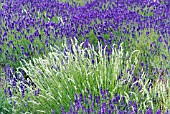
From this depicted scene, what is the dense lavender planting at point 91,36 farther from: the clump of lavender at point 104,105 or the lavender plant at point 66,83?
the clump of lavender at point 104,105

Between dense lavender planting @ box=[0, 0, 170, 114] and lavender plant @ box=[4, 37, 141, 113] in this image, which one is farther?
dense lavender planting @ box=[0, 0, 170, 114]

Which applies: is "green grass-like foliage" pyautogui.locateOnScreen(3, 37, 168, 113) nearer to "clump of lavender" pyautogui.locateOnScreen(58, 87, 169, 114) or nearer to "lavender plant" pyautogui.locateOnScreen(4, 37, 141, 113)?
"lavender plant" pyautogui.locateOnScreen(4, 37, 141, 113)

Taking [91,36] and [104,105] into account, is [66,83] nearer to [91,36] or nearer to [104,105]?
[104,105]

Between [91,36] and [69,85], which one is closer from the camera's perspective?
[69,85]

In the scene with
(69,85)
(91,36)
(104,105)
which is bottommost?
(104,105)

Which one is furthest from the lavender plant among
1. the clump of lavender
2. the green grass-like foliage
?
the clump of lavender

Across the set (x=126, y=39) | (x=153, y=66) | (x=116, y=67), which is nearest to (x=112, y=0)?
(x=126, y=39)

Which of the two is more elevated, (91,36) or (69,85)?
(91,36)

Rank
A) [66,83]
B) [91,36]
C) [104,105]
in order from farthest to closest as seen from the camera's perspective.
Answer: [91,36] → [66,83] → [104,105]

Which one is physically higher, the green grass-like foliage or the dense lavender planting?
the dense lavender planting

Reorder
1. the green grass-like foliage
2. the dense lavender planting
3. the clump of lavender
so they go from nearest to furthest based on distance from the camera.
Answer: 1. the clump of lavender
2. the green grass-like foliage
3. the dense lavender planting

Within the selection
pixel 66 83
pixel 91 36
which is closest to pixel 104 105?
pixel 66 83

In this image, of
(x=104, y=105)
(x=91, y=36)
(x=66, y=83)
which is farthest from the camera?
(x=91, y=36)
